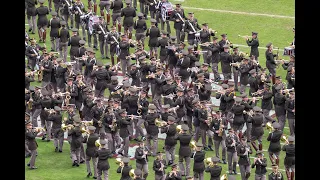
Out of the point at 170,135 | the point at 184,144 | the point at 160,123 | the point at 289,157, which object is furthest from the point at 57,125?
the point at 289,157

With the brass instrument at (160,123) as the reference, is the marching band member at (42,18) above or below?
above

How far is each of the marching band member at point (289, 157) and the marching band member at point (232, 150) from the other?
152 centimetres

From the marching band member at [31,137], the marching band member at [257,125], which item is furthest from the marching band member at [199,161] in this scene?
the marching band member at [31,137]

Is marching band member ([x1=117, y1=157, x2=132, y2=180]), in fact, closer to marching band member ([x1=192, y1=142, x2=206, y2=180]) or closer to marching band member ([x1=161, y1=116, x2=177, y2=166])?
marching band member ([x1=192, y1=142, x2=206, y2=180])

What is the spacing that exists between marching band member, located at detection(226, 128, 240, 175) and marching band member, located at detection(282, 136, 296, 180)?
4.99 feet

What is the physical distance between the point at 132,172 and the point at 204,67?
905cm

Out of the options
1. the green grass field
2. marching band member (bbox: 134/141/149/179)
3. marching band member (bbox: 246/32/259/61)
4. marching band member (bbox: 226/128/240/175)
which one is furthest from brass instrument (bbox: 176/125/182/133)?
marching band member (bbox: 246/32/259/61)

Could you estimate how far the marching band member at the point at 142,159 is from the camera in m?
28.2

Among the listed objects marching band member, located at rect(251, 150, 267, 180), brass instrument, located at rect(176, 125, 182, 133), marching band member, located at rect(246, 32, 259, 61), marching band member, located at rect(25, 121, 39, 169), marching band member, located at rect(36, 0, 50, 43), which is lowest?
marching band member, located at rect(251, 150, 267, 180)

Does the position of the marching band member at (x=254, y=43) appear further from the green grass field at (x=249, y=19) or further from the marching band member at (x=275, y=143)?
the marching band member at (x=275, y=143)

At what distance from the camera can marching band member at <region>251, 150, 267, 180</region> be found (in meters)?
27.7

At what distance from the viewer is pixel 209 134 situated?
103ft

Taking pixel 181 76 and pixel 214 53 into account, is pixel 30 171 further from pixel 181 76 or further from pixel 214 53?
pixel 214 53
